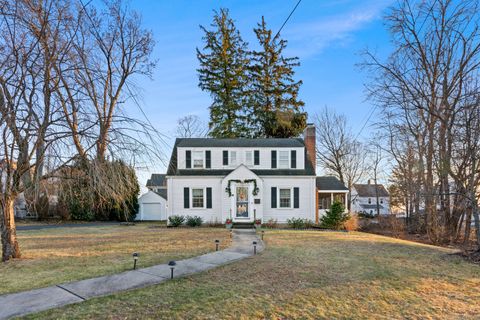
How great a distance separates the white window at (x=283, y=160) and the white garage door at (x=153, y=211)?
48.1 feet

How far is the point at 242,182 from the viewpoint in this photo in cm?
1869

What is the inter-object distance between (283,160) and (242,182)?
11.2 feet

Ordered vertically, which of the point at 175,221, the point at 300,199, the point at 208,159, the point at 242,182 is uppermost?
the point at 208,159

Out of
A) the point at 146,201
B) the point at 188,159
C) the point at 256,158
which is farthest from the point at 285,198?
the point at 146,201

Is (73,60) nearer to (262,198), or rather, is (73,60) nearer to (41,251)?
(41,251)

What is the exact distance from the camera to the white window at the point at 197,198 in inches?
751

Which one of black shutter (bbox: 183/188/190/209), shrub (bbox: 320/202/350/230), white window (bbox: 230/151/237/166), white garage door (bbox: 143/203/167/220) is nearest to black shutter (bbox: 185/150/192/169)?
black shutter (bbox: 183/188/190/209)

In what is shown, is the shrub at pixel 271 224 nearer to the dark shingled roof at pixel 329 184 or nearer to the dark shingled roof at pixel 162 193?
the dark shingled roof at pixel 329 184

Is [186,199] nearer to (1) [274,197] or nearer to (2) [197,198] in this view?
(2) [197,198]

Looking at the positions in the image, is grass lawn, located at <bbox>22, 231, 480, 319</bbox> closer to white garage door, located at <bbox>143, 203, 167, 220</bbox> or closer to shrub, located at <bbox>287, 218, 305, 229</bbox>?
shrub, located at <bbox>287, 218, 305, 229</bbox>

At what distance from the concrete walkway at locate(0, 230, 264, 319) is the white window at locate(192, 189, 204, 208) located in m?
10.9

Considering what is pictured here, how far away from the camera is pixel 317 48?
42.7ft

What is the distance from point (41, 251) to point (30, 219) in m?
20.8

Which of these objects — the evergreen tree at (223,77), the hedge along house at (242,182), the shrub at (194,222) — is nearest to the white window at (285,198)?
the hedge along house at (242,182)
